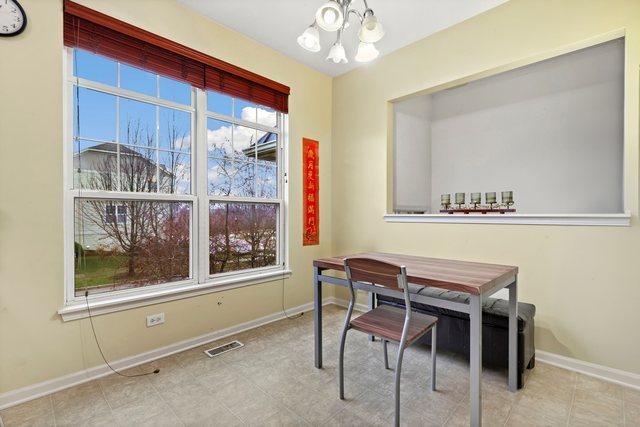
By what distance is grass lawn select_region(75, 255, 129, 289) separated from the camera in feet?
7.12

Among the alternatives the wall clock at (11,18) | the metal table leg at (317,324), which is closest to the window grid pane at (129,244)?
the wall clock at (11,18)

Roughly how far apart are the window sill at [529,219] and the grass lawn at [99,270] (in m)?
2.53

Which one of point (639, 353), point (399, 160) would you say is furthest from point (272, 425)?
point (399, 160)

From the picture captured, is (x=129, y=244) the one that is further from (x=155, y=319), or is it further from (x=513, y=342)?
(x=513, y=342)

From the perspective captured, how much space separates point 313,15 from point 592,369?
3502mm

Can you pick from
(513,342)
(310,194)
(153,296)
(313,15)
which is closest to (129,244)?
(153,296)

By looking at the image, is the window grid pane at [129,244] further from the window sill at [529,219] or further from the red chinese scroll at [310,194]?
the window sill at [529,219]

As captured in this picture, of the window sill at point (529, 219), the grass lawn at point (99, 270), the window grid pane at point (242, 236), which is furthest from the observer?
the window grid pane at point (242, 236)

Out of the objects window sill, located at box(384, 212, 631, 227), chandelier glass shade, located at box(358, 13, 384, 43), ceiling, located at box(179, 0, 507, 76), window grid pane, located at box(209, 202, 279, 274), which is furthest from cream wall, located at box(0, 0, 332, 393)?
window sill, located at box(384, 212, 631, 227)

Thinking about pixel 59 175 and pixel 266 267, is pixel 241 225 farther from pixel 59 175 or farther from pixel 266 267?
pixel 59 175

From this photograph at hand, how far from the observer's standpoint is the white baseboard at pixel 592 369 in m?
2.01

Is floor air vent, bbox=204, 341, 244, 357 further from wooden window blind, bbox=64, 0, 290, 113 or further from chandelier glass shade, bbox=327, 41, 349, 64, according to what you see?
chandelier glass shade, bbox=327, 41, 349, 64

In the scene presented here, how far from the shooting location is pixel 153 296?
2.37 meters

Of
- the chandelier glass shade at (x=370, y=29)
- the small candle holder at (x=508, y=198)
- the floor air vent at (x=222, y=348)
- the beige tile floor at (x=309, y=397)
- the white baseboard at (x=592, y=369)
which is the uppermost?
the chandelier glass shade at (x=370, y=29)
